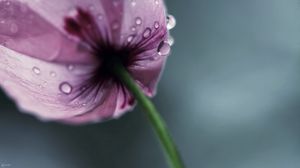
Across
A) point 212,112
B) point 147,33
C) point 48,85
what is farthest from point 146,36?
point 212,112

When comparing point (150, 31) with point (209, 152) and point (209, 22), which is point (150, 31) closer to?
point (209, 152)

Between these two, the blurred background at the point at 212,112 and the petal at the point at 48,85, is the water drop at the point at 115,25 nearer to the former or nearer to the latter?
the petal at the point at 48,85

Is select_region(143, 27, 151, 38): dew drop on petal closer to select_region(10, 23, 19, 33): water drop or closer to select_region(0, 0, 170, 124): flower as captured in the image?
select_region(0, 0, 170, 124): flower

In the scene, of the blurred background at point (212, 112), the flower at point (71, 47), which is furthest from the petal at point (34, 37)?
the blurred background at point (212, 112)

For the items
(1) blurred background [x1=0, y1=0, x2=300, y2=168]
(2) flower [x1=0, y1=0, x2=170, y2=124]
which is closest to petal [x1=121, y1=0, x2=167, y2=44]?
(2) flower [x1=0, y1=0, x2=170, y2=124]

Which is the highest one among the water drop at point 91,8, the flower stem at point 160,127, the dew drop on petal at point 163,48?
the water drop at point 91,8

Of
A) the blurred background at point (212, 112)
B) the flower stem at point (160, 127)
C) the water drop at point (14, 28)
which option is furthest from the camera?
Result: the blurred background at point (212, 112)

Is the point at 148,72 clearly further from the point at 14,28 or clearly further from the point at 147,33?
the point at 14,28

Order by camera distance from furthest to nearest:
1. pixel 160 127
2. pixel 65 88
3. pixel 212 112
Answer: pixel 212 112 → pixel 65 88 → pixel 160 127
